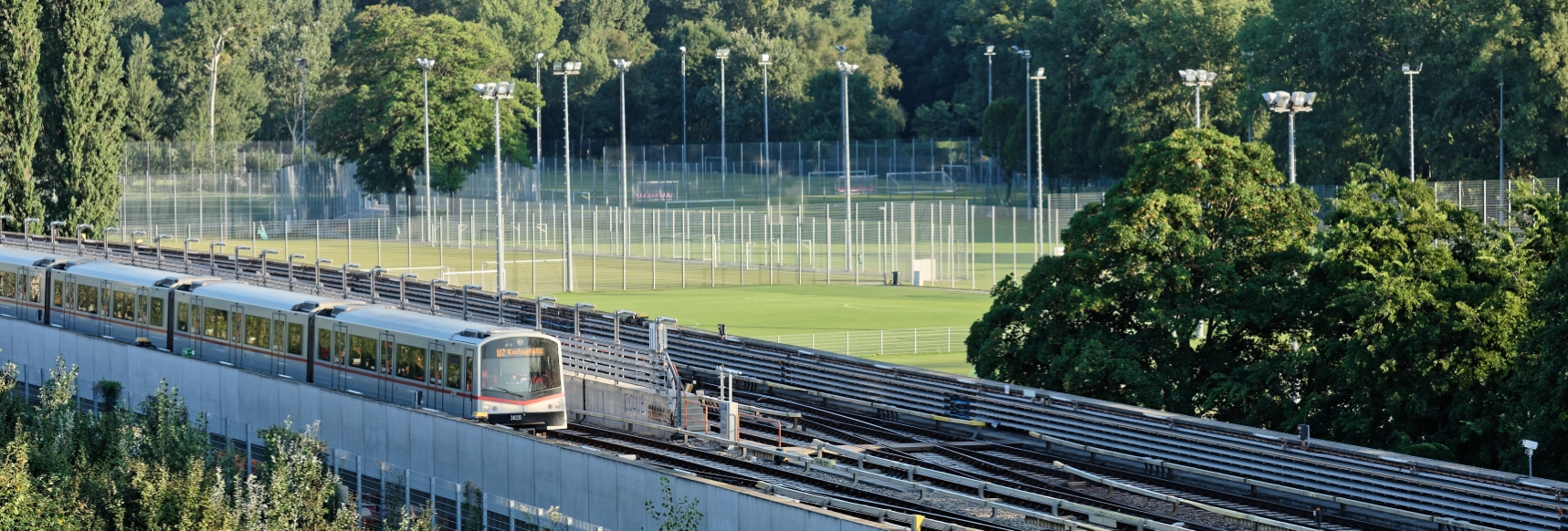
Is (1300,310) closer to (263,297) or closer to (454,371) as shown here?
(454,371)

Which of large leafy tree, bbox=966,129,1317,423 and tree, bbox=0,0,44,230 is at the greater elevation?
tree, bbox=0,0,44,230

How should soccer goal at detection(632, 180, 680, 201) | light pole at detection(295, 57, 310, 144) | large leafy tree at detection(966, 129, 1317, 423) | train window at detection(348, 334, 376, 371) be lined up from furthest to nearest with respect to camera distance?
1. light pole at detection(295, 57, 310, 144)
2. soccer goal at detection(632, 180, 680, 201)
3. train window at detection(348, 334, 376, 371)
4. large leafy tree at detection(966, 129, 1317, 423)

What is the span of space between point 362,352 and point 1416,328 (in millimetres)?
19467

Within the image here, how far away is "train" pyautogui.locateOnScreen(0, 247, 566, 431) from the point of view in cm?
3400

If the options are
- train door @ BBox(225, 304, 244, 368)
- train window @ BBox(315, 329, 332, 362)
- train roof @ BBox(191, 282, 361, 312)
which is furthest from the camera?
train door @ BBox(225, 304, 244, 368)

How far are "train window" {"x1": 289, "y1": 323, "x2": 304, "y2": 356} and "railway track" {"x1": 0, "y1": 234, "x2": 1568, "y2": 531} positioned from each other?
13.2 ft

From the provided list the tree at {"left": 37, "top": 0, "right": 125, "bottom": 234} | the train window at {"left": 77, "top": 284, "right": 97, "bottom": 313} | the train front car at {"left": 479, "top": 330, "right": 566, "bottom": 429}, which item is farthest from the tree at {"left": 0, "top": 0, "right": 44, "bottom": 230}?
the train front car at {"left": 479, "top": 330, "right": 566, "bottom": 429}

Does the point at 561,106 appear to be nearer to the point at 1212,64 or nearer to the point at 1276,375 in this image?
the point at 1212,64

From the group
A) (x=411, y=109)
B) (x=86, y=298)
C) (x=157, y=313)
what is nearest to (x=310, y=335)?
(x=157, y=313)

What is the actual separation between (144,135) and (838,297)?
246 ft

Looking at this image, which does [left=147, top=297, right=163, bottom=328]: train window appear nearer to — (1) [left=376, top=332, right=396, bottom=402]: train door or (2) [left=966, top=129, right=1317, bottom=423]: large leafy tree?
(1) [left=376, top=332, right=396, bottom=402]: train door

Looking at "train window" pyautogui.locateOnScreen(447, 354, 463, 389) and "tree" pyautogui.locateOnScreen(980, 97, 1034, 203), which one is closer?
"train window" pyautogui.locateOnScreen(447, 354, 463, 389)

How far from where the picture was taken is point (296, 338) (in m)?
39.1

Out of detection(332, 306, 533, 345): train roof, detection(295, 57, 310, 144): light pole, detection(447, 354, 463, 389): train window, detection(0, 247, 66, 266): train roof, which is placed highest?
detection(295, 57, 310, 144): light pole
